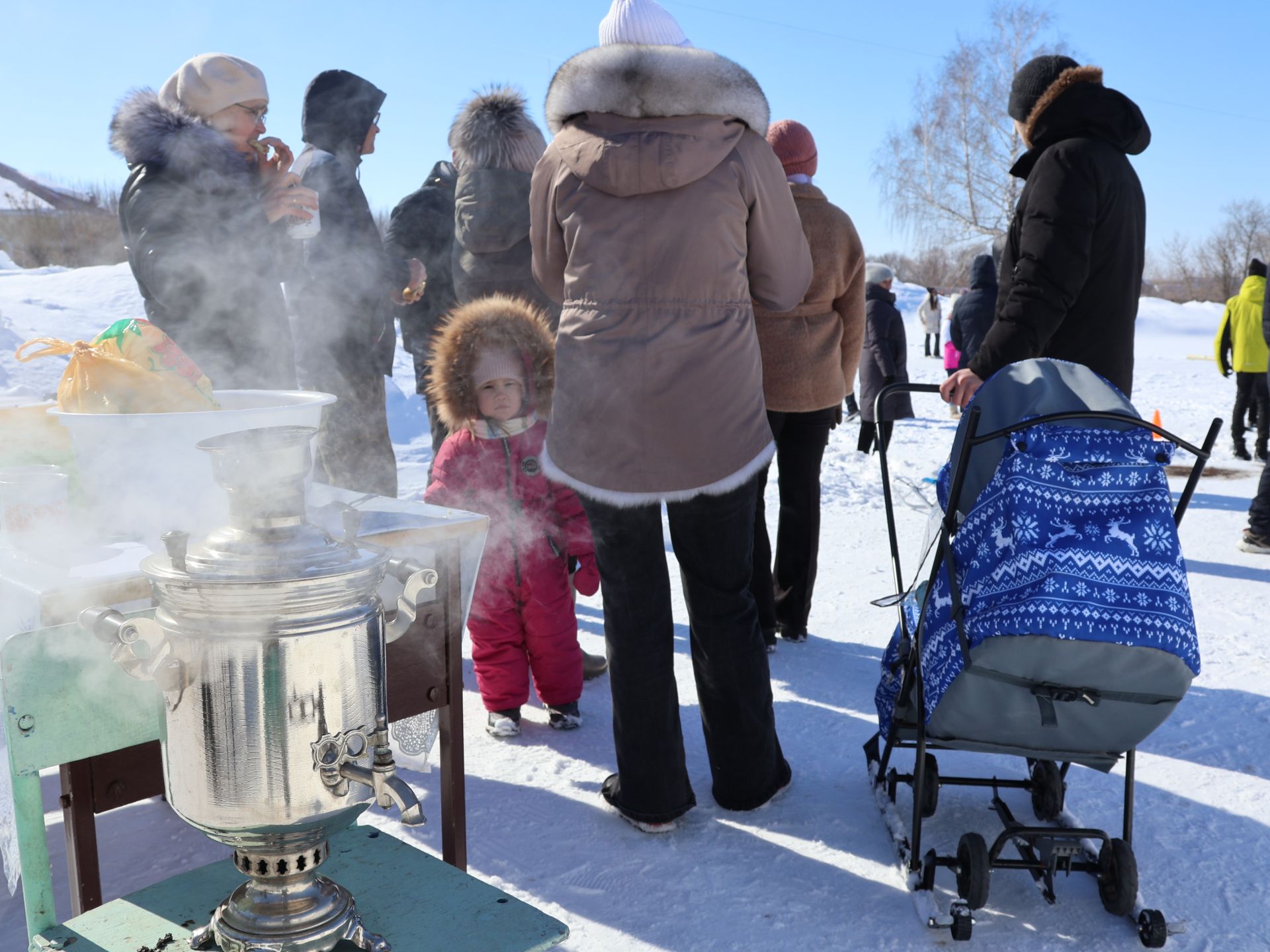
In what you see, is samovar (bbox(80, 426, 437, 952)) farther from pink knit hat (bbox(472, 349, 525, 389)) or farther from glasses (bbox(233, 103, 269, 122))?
glasses (bbox(233, 103, 269, 122))

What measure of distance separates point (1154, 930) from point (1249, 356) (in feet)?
26.1

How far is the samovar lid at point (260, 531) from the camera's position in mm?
1393

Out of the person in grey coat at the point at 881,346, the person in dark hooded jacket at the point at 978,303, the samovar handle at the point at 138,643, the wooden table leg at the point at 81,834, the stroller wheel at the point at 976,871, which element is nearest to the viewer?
the samovar handle at the point at 138,643

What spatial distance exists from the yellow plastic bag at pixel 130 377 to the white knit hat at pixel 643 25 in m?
1.30

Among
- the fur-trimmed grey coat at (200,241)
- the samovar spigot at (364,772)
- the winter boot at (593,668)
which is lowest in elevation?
the winter boot at (593,668)

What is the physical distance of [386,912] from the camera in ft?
5.90

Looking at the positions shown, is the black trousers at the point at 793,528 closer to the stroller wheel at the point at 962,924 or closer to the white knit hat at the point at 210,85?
the stroller wheel at the point at 962,924

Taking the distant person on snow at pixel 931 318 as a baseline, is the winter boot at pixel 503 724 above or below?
below

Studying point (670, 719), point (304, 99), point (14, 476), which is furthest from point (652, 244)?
point (304, 99)

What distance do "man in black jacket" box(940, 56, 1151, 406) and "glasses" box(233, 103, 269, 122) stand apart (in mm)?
2394

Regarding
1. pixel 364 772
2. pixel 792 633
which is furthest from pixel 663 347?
pixel 792 633

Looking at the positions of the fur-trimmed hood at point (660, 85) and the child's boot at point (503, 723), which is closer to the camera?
the fur-trimmed hood at point (660, 85)

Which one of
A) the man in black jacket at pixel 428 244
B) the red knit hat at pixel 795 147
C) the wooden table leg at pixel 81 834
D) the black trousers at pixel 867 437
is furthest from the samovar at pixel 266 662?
the black trousers at pixel 867 437

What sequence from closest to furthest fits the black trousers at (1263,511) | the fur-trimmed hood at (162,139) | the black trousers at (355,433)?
the fur-trimmed hood at (162,139) < the black trousers at (355,433) < the black trousers at (1263,511)
